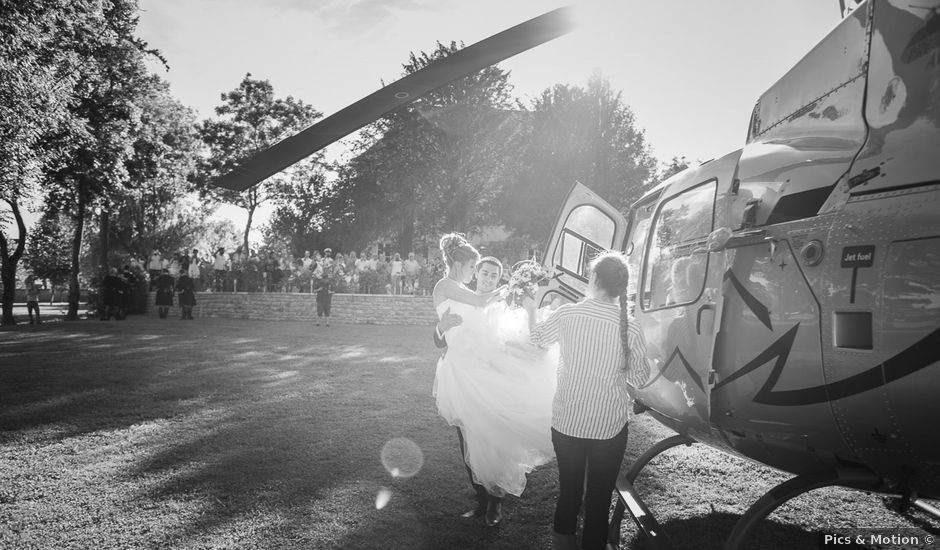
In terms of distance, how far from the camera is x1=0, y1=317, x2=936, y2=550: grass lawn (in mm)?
3883

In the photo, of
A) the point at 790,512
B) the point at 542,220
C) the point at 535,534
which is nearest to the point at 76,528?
the point at 535,534

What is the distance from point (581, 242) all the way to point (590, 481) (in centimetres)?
405

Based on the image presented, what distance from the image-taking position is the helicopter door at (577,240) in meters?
6.36

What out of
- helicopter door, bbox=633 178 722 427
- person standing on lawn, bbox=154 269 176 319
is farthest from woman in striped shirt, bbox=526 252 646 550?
person standing on lawn, bbox=154 269 176 319

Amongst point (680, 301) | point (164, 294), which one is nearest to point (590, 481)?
point (680, 301)

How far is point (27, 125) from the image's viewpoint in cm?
1466

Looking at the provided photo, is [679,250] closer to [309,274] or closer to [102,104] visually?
[309,274]

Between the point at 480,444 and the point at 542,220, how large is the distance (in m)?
31.1

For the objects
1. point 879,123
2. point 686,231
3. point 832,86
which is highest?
point 832,86

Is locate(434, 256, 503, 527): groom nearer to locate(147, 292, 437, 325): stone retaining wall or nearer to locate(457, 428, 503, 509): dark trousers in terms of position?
locate(457, 428, 503, 509): dark trousers

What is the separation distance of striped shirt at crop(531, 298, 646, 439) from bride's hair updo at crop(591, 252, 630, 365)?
33mm

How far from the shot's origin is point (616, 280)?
3.07m

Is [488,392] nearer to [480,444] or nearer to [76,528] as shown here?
[480,444]

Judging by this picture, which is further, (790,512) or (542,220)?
(542,220)
